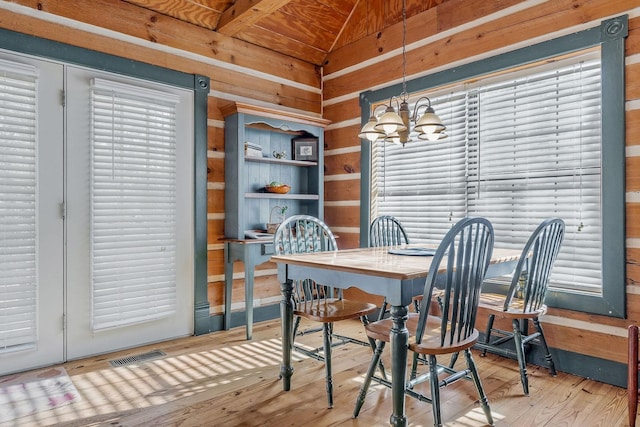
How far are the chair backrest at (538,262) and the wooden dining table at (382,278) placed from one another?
13 cm

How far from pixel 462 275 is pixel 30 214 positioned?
2.67 metres

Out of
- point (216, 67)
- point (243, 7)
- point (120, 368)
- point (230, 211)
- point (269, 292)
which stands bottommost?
point (120, 368)

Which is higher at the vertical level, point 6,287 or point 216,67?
point 216,67

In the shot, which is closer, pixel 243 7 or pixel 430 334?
pixel 430 334

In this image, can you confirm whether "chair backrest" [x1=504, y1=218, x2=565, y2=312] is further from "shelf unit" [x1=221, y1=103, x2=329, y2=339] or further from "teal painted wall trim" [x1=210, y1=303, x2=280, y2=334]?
"teal painted wall trim" [x1=210, y1=303, x2=280, y2=334]

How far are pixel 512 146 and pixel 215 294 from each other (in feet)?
8.74

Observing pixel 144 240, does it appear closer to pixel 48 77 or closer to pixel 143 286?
pixel 143 286

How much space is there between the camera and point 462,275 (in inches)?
72.2

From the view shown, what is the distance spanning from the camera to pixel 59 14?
285 centimetres

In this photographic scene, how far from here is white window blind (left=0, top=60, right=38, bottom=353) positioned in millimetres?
2621

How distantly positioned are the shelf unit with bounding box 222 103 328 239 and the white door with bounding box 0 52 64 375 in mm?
1256

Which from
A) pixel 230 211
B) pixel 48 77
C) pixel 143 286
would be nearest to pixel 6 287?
pixel 143 286

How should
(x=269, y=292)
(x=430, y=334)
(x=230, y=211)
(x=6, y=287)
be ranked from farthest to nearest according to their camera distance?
(x=269, y=292) < (x=230, y=211) < (x=6, y=287) < (x=430, y=334)

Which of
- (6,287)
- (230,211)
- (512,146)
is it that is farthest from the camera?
(230,211)
